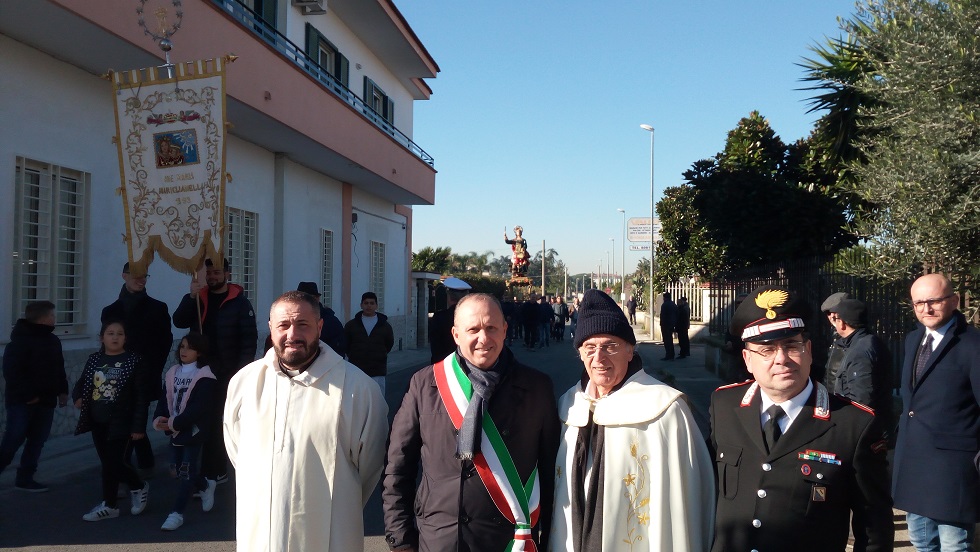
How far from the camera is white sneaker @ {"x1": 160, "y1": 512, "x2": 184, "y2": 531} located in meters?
5.81

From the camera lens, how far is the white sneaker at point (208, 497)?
641 centimetres

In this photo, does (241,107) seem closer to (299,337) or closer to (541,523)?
(299,337)

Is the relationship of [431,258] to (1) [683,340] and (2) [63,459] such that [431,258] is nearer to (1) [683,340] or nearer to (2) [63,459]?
(1) [683,340]

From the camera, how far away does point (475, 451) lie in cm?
294

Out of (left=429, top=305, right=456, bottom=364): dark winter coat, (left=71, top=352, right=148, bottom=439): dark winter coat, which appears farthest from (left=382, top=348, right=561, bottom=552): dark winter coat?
(left=429, top=305, right=456, bottom=364): dark winter coat

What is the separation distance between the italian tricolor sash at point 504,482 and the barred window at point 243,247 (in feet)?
38.0

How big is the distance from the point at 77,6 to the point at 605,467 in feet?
25.1

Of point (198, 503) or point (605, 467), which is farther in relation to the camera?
point (198, 503)

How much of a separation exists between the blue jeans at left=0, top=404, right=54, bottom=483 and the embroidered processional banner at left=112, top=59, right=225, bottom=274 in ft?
5.89

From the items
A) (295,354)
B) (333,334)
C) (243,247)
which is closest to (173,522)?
(333,334)

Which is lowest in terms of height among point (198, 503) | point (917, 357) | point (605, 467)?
point (198, 503)

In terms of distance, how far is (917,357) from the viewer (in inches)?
165

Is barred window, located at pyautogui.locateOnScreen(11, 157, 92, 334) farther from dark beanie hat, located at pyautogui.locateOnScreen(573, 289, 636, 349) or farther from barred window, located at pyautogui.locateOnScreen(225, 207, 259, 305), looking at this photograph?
dark beanie hat, located at pyautogui.locateOnScreen(573, 289, 636, 349)

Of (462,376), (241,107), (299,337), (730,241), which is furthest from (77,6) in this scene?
(730,241)
